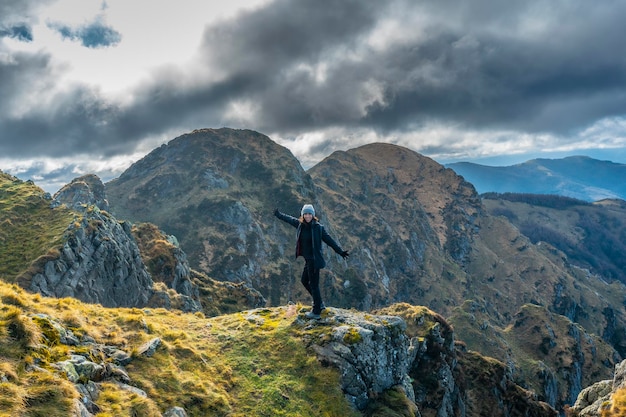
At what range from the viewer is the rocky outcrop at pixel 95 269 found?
144 feet

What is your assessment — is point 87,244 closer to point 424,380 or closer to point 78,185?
point 424,380

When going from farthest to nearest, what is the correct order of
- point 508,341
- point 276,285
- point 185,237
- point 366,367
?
point 185,237 → point 276,285 → point 508,341 → point 366,367

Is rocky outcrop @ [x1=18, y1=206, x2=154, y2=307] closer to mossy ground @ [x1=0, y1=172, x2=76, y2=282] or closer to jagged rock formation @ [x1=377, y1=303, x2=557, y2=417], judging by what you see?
mossy ground @ [x1=0, y1=172, x2=76, y2=282]

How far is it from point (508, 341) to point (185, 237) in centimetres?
14765

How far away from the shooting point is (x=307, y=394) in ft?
54.4

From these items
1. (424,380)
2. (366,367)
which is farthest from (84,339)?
(424,380)

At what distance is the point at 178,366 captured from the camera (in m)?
15.6

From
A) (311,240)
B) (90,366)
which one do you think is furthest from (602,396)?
(90,366)

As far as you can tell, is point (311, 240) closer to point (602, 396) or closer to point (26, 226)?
point (602, 396)

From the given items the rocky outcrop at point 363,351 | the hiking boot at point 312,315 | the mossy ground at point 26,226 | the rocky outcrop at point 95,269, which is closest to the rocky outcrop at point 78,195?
the mossy ground at point 26,226

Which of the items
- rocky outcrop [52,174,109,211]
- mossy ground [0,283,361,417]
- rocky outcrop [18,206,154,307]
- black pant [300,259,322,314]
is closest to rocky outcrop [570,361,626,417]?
mossy ground [0,283,361,417]

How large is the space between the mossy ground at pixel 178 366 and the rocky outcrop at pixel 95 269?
102 ft

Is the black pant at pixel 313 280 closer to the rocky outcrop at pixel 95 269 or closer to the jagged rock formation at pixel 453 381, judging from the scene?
the jagged rock formation at pixel 453 381

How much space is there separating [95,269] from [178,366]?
4482 centimetres
